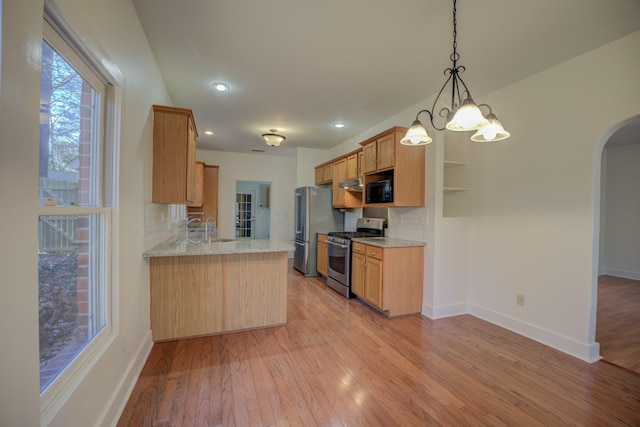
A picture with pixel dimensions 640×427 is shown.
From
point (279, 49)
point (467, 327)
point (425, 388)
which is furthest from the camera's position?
point (467, 327)

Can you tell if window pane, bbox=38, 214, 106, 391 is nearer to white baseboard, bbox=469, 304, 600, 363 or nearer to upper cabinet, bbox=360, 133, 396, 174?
upper cabinet, bbox=360, 133, 396, 174

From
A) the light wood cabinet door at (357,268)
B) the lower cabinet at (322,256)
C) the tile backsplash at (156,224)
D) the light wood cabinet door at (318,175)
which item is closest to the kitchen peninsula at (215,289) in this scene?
the tile backsplash at (156,224)

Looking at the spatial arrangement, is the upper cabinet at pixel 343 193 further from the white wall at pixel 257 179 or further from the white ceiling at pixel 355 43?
the white wall at pixel 257 179

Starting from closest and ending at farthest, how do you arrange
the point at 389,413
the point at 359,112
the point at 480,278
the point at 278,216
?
the point at 389,413, the point at 480,278, the point at 359,112, the point at 278,216

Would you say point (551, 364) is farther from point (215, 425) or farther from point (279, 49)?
point (279, 49)

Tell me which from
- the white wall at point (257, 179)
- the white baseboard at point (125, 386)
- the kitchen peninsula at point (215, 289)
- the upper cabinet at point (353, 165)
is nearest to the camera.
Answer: the white baseboard at point (125, 386)

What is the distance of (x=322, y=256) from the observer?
501 centimetres

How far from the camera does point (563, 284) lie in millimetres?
2496

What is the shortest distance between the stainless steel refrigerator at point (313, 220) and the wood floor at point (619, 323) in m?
3.79

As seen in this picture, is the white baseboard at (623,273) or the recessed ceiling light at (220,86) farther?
the white baseboard at (623,273)

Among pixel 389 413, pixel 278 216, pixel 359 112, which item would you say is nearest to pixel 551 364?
pixel 389 413

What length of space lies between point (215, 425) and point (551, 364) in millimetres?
2645

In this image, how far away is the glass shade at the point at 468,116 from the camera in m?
1.58

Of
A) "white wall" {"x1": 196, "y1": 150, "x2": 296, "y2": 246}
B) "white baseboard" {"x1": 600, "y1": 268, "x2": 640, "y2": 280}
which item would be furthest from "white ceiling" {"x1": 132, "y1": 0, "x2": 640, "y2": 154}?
"white baseboard" {"x1": 600, "y1": 268, "x2": 640, "y2": 280}
